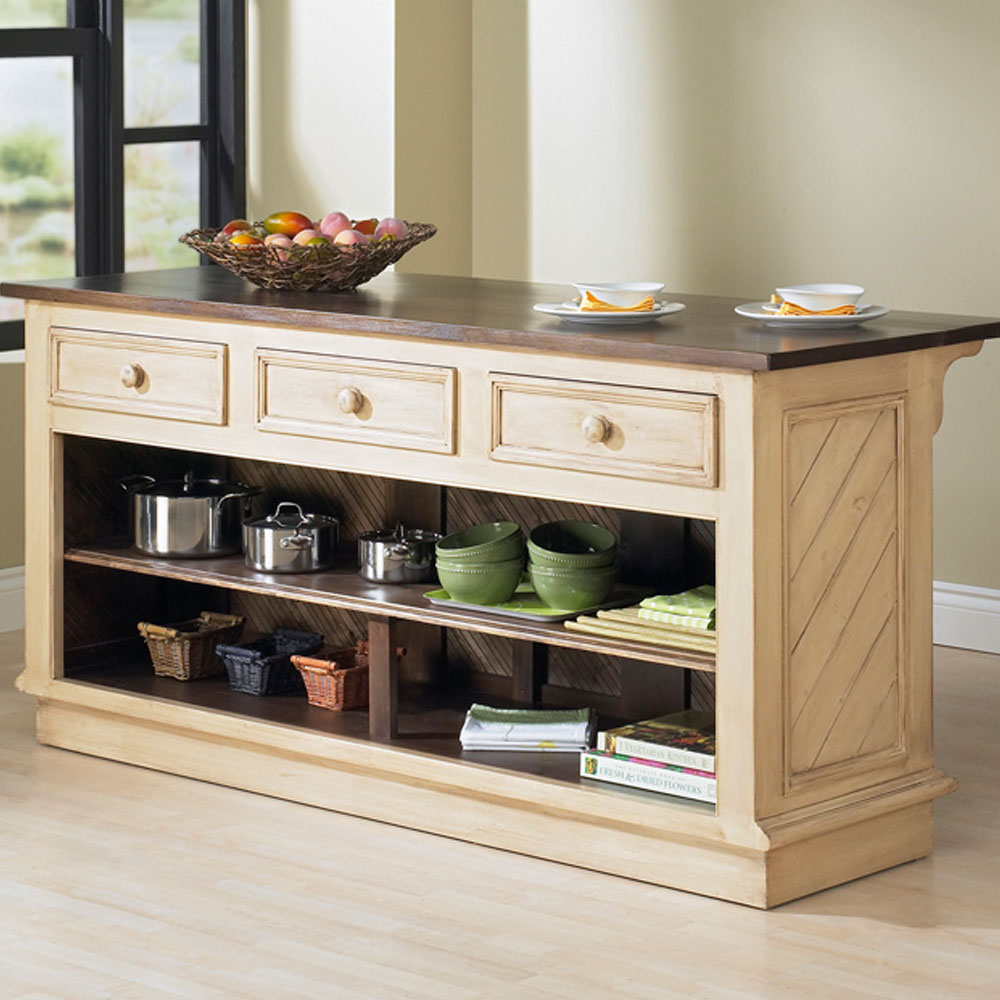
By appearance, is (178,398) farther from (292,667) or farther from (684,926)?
(684,926)

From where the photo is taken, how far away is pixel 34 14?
509 centimetres

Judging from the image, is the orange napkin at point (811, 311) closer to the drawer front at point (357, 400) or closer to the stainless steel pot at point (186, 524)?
the drawer front at point (357, 400)

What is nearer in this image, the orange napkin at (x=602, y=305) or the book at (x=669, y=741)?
the book at (x=669, y=741)

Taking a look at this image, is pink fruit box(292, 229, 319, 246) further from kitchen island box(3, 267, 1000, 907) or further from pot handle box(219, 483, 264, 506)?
pot handle box(219, 483, 264, 506)

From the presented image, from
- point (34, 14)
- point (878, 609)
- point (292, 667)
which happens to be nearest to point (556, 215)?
point (34, 14)

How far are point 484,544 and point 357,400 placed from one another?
342 millimetres

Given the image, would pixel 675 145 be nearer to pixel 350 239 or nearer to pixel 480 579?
pixel 350 239

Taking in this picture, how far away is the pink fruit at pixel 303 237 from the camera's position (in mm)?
3668

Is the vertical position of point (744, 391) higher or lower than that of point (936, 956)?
higher

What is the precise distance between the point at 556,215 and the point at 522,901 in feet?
9.40

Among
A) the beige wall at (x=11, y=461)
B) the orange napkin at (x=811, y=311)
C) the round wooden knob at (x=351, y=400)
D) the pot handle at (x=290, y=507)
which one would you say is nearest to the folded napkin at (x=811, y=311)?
the orange napkin at (x=811, y=311)

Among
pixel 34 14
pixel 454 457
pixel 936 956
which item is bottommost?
pixel 936 956

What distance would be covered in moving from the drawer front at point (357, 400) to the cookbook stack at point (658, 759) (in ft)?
1.87

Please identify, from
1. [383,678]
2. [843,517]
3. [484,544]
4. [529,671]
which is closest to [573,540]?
[484,544]
